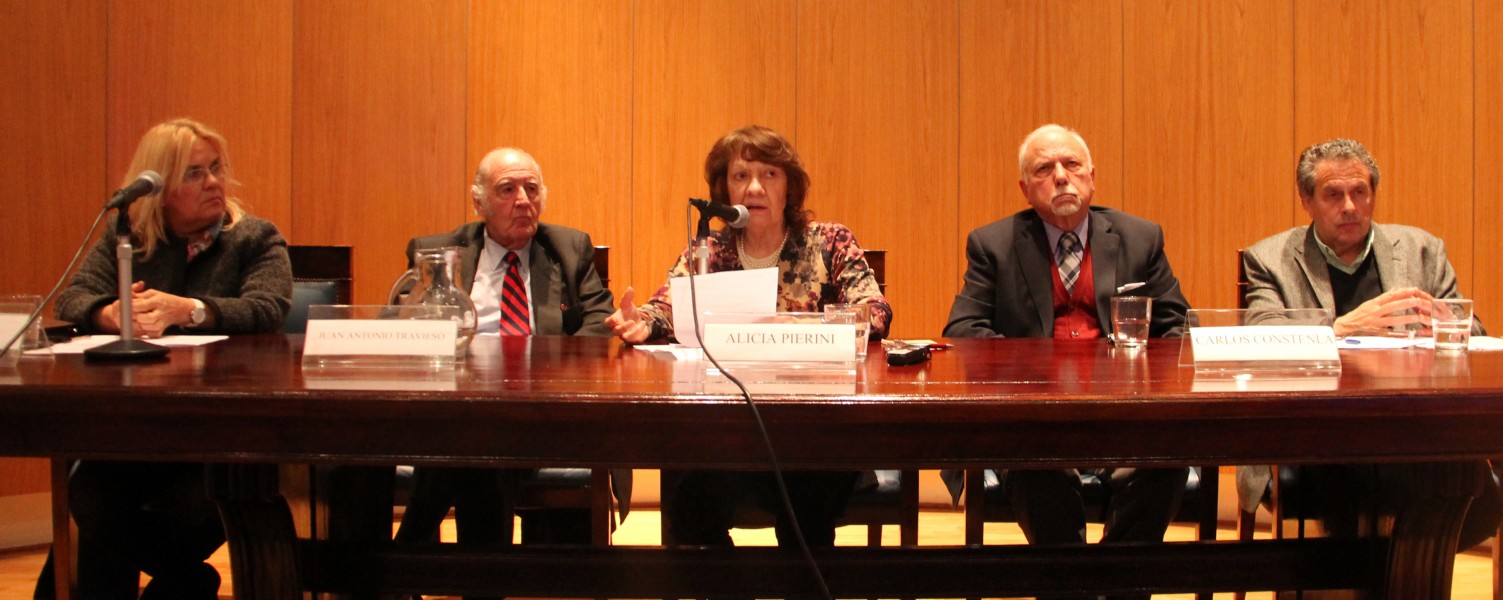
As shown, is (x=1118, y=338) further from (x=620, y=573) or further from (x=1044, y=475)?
(x=620, y=573)

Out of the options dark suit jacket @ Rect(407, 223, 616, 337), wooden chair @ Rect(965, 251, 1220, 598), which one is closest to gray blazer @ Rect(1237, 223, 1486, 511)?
wooden chair @ Rect(965, 251, 1220, 598)

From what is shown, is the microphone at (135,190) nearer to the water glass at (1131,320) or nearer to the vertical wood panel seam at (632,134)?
the water glass at (1131,320)

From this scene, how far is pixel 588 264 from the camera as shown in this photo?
3.00 meters

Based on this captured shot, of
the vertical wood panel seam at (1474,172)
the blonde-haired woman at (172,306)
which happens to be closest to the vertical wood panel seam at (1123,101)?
the vertical wood panel seam at (1474,172)

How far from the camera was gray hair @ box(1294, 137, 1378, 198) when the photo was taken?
2.56 metres

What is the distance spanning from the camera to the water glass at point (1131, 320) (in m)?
1.88

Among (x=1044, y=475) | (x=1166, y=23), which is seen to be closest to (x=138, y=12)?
(x=1044, y=475)

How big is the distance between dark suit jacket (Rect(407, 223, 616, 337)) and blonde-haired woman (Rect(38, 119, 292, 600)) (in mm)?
542

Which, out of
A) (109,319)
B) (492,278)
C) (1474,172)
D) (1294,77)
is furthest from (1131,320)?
(1474,172)

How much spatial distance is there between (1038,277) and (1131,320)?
0.67 m

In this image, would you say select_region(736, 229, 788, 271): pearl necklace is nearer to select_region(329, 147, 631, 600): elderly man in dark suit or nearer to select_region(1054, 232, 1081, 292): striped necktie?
select_region(329, 147, 631, 600): elderly man in dark suit

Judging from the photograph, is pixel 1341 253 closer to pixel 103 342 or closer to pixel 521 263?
pixel 521 263

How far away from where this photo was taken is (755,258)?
2619mm

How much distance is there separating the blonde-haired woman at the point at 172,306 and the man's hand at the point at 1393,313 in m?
2.22
